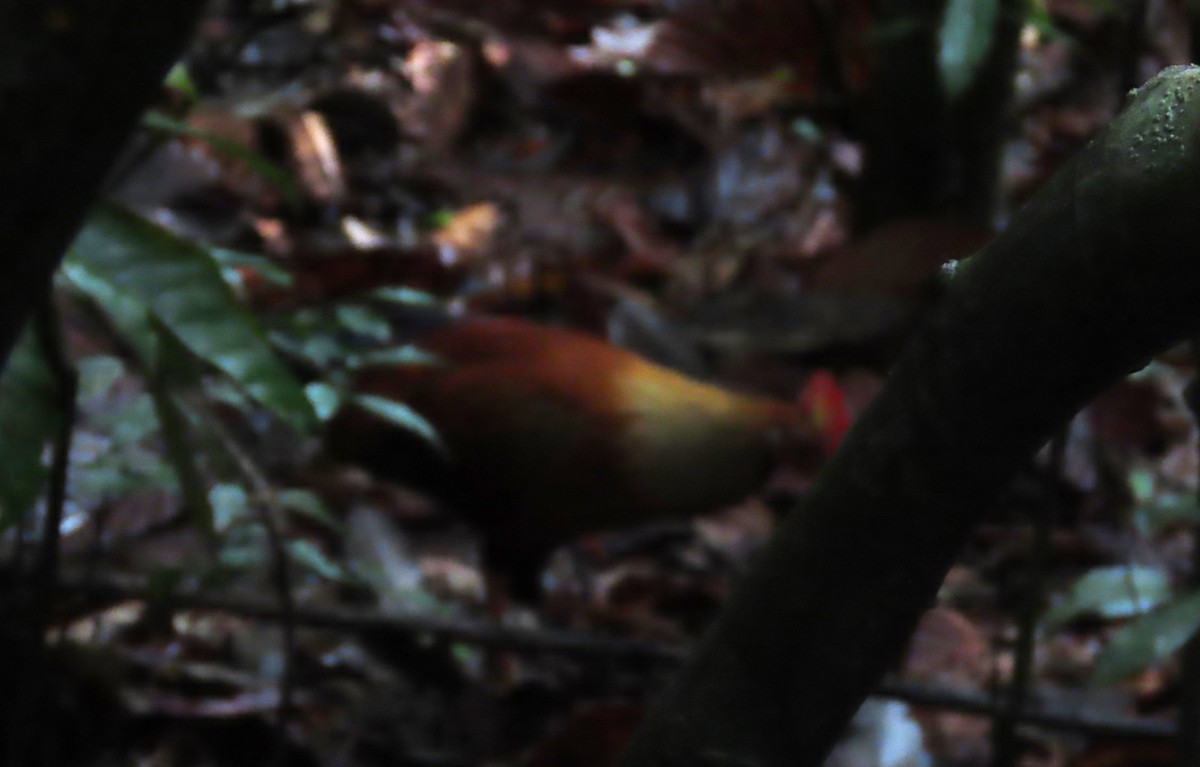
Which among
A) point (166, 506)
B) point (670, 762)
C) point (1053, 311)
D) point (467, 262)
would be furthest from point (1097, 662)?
point (467, 262)

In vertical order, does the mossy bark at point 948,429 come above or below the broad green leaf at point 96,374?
below

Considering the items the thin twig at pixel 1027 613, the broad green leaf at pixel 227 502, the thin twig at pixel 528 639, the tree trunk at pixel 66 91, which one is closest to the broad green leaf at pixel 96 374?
the broad green leaf at pixel 227 502

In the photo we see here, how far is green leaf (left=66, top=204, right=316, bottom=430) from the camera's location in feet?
2.89

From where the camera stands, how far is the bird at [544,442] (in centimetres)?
209

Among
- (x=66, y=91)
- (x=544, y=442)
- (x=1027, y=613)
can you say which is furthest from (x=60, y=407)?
(x=544, y=442)

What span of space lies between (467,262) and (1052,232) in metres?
3.09

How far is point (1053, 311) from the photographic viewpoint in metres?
0.48

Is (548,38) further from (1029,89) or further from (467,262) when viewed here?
(1029,89)

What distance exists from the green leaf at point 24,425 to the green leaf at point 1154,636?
838 mm

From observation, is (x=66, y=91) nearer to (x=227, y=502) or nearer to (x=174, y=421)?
(x=174, y=421)

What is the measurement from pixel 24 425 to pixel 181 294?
0.42ft

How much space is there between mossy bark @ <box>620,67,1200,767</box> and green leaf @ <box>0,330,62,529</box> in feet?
1.32

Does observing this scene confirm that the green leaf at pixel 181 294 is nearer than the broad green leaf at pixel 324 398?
Yes

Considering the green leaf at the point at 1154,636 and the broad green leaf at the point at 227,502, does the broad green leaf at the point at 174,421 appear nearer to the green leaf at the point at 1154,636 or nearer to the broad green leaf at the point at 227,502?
the broad green leaf at the point at 227,502
